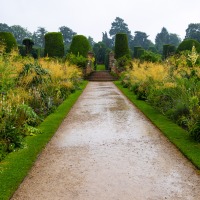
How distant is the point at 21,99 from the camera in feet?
28.5

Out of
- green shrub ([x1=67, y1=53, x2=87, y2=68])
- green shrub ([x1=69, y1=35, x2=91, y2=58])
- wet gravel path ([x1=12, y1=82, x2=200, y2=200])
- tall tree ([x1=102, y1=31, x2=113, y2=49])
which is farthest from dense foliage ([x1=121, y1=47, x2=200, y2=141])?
tall tree ([x1=102, y1=31, x2=113, y2=49])

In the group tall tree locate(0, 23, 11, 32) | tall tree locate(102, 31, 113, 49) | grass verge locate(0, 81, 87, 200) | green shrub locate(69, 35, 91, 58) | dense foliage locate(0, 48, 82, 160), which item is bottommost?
grass verge locate(0, 81, 87, 200)

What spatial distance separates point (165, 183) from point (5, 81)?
5.23 meters

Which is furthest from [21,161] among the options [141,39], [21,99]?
[141,39]

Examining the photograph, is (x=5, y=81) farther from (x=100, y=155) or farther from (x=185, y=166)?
(x=185, y=166)

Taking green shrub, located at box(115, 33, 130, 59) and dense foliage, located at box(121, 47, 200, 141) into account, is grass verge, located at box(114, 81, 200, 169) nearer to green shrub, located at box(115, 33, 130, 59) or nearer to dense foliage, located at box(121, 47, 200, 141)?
dense foliage, located at box(121, 47, 200, 141)

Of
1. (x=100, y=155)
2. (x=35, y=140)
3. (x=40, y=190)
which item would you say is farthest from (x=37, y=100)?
(x=40, y=190)

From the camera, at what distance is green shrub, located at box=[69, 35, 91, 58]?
35.1 m

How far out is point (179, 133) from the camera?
298 inches

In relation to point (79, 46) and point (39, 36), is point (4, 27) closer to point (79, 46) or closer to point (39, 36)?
point (39, 36)

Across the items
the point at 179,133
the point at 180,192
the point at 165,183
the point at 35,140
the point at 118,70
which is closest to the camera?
the point at 180,192

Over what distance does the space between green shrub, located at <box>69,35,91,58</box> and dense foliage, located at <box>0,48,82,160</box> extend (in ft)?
71.2

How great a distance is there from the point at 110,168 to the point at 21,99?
447 cm

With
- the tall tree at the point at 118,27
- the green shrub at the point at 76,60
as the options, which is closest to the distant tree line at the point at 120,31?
the tall tree at the point at 118,27
